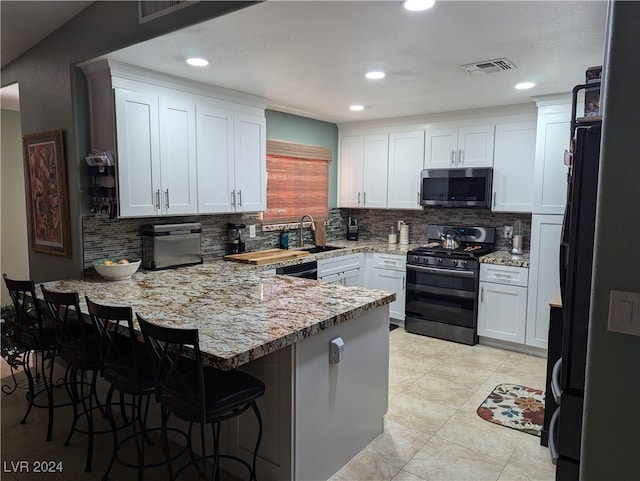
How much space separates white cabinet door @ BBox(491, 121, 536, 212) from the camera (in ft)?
14.4

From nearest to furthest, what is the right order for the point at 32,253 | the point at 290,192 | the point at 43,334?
the point at 43,334, the point at 32,253, the point at 290,192

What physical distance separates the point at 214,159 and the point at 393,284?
95.8 inches

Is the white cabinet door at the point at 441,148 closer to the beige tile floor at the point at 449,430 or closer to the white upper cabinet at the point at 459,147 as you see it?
the white upper cabinet at the point at 459,147

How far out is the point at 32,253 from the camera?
3764 millimetres

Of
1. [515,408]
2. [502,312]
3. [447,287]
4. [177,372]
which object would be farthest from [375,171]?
[177,372]

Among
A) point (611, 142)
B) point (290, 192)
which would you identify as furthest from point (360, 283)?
point (611, 142)

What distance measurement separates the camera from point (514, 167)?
4488 mm

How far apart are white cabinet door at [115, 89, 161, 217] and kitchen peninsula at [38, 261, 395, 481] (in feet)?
2.02

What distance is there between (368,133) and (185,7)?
10.9 ft

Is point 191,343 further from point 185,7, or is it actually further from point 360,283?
point 360,283

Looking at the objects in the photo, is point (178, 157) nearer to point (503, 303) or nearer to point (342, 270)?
point (342, 270)

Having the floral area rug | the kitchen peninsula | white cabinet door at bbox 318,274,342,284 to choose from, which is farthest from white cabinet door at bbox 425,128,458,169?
Answer: the kitchen peninsula

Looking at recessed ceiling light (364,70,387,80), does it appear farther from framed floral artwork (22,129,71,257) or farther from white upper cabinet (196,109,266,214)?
framed floral artwork (22,129,71,257)

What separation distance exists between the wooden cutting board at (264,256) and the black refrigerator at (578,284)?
8.80 feet
